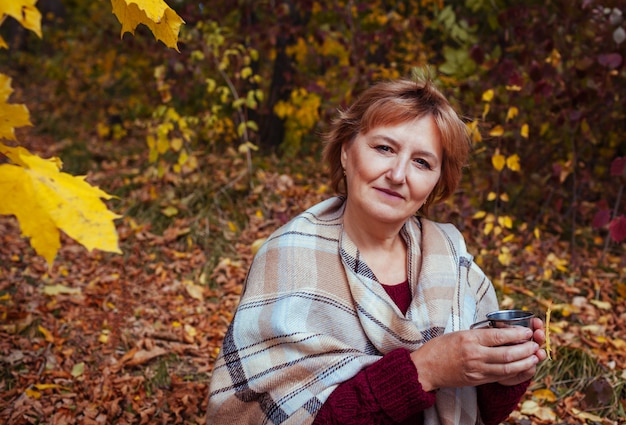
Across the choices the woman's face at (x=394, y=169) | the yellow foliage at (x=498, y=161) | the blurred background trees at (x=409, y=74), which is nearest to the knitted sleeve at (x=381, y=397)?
the woman's face at (x=394, y=169)

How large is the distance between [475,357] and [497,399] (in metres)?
0.41

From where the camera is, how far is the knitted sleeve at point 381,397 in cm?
160

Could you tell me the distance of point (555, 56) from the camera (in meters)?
3.79

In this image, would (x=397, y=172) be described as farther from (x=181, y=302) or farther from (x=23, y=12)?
(x=181, y=302)

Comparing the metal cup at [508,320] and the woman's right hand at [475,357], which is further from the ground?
the metal cup at [508,320]

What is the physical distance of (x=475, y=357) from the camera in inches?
61.0

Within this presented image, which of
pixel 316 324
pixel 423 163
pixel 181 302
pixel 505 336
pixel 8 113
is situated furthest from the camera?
pixel 181 302

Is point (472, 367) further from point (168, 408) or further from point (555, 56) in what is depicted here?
point (555, 56)

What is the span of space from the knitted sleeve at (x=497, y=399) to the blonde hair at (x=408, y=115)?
2.35ft

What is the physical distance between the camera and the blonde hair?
1.85m

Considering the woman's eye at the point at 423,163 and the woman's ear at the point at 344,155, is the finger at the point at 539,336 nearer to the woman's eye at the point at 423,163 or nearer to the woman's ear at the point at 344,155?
the woman's eye at the point at 423,163

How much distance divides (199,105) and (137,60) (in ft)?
2.69

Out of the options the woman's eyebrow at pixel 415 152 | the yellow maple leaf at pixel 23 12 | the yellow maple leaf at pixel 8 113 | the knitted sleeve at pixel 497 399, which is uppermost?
the yellow maple leaf at pixel 23 12

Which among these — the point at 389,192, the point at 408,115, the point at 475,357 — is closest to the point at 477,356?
the point at 475,357
